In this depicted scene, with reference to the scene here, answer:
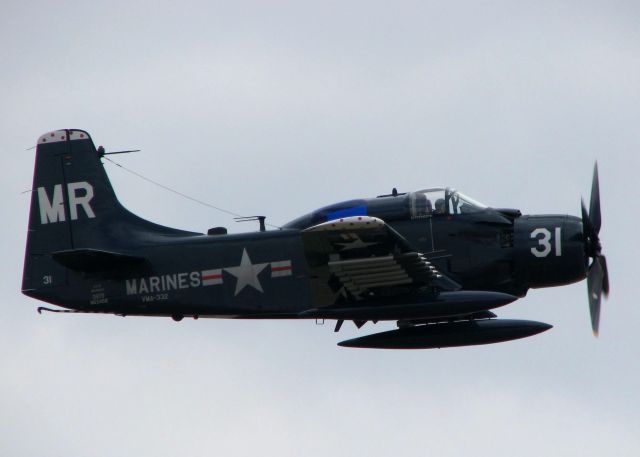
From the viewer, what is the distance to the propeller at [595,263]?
1750cm

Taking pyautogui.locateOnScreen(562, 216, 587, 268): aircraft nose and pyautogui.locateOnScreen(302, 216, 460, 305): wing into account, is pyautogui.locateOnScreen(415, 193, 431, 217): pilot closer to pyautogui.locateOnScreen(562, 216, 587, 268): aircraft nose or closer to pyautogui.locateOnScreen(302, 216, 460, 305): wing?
pyautogui.locateOnScreen(302, 216, 460, 305): wing

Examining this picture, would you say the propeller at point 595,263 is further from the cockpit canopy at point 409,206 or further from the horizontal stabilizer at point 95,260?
the horizontal stabilizer at point 95,260

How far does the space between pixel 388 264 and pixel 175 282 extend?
4.01 meters

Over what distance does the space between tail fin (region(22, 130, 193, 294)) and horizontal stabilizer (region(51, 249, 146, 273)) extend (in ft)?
1.30

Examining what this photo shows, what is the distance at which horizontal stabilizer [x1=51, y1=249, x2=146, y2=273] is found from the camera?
1800 cm

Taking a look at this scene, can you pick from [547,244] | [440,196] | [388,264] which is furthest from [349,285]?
[547,244]

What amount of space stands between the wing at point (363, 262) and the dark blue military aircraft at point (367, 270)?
0.08ft

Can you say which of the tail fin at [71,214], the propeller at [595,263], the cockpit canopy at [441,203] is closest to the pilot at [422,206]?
the cockpit canopy at [441,203]

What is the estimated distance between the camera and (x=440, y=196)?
687 inches

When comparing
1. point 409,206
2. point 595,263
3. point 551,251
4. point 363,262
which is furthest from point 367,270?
point 595,263

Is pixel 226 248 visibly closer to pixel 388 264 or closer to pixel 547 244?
pixel 388 264

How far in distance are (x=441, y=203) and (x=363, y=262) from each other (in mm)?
2032

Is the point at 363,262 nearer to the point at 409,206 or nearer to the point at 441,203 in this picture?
the point at 409,206

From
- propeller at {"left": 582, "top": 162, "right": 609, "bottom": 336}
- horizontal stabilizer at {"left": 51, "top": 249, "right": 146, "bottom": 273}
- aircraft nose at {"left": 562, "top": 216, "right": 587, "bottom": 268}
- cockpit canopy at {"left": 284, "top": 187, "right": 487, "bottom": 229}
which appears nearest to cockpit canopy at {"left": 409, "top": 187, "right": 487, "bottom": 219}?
cockpit canopy at {"left": 284, "top": 187, "right": 487, "bottom": 229}
